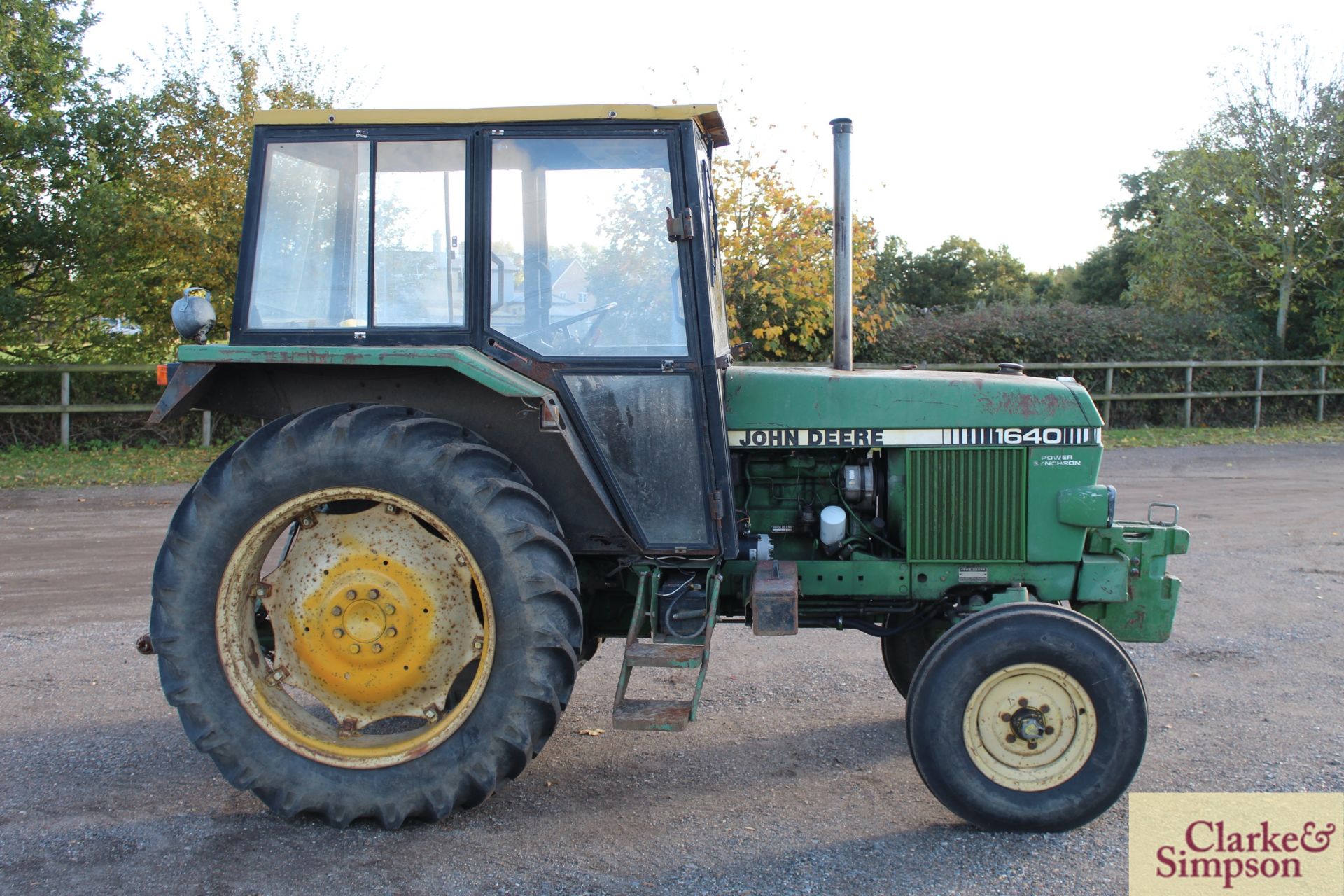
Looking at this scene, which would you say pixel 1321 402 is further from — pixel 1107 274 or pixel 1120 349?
pixel 1107 274

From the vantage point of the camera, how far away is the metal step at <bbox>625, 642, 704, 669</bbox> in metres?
3.65

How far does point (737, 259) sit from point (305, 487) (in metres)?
9.11

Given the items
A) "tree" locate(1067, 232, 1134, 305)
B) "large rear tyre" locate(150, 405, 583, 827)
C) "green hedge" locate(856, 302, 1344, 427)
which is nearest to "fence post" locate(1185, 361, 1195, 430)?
"green hedge" locate(856, 302, 1344, 427)

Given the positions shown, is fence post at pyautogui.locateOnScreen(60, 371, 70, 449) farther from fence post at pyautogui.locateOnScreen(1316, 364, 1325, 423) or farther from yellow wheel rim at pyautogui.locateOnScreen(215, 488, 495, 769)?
fence post at pyautogui.locateOnScreen(1316, 364, 1325, 423)

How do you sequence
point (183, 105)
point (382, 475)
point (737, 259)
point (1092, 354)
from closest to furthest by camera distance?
1. point (382, 475)
2. point (737, 259)
3. point (183, 105)
4. point (1092, 354)

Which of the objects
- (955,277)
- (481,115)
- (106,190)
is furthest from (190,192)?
(955,277)

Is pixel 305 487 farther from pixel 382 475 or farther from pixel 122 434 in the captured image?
pixel 122 434

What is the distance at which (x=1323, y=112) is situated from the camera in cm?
1848

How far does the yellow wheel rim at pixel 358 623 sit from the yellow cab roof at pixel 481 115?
138 cm

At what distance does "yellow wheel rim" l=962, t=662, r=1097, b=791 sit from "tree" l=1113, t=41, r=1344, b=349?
58.7ft

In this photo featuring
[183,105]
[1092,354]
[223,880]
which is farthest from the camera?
[1092,354]

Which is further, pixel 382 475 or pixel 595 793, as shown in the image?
pixel 595 793

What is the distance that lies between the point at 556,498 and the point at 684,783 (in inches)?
48.3

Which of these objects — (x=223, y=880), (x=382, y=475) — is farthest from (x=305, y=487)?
(x=223, y=880)
